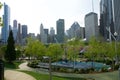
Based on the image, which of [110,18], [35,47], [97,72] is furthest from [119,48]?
[110,18]

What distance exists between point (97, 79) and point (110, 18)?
118m

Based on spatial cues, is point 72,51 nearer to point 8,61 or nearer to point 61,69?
point 61,69

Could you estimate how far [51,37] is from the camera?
7274 inches

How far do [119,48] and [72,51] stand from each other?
374 inches

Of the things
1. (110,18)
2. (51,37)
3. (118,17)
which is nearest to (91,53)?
(118,17)

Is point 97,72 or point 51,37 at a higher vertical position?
point 51,37

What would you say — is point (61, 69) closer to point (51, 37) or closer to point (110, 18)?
point (110, 18)

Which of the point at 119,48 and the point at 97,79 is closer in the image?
the point at 97,79

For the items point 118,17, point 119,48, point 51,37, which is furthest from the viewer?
point 51,37

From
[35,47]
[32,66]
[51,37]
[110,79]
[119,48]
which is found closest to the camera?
[110,79]

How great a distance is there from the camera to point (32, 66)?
46.5 metres

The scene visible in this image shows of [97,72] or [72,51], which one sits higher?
[72,51]

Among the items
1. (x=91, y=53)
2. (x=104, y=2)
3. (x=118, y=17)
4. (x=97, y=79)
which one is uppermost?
(x=104, y=2)

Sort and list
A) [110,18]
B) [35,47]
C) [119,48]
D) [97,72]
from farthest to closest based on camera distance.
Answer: [110,18] → [35,47] → [119,48] → [97,72]
